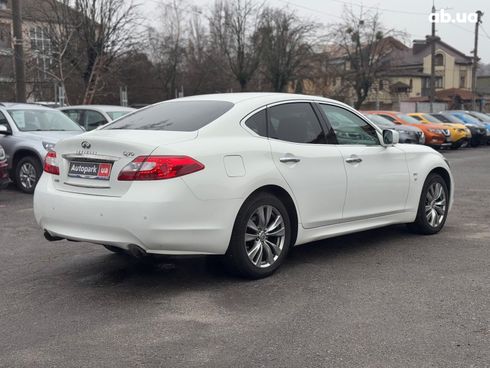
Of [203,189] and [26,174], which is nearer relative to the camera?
[203,189]

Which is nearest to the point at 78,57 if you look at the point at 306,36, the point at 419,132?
the point at 419,132

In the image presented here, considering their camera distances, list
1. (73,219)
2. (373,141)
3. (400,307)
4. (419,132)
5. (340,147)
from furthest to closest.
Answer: (419,132) → (373,141) → (340,147) → (73,219) → (400,307)

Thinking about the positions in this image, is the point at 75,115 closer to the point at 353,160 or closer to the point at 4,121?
the point at 4,121

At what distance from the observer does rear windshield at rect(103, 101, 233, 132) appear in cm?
515

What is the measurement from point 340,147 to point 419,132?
16.1m

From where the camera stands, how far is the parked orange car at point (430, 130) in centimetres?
2233

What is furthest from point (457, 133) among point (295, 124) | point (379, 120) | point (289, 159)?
point (289, 159)

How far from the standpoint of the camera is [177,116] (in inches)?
212

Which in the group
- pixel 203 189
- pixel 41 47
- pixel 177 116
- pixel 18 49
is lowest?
pixel 203 189

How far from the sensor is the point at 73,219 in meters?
4.82

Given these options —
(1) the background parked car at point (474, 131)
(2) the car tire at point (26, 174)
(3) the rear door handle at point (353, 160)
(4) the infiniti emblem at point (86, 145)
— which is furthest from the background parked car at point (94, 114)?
(1) the background parked car at point (474, 131)

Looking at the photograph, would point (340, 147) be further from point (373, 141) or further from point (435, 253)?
point (435, 253)

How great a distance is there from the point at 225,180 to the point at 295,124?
1.21 metres

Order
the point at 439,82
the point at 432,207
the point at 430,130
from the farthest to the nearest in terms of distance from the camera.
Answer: the point at 439,82 → the point at 430,130 → the point at 432,207
